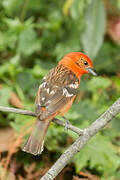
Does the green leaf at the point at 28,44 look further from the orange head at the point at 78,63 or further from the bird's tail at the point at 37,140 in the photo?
the bird's tail at the point at 37,140

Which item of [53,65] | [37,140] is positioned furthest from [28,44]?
[37,140]

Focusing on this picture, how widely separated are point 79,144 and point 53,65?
3252 millimetres

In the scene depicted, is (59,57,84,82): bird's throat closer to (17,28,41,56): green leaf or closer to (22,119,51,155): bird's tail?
(22,119,51,155): bird's tail

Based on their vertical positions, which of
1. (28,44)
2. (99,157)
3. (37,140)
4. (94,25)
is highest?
(94,25)

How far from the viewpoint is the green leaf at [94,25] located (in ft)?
19.4

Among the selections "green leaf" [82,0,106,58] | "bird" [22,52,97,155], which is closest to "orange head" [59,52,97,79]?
"bird" [22,52,97,155]

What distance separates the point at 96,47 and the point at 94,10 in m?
0.64

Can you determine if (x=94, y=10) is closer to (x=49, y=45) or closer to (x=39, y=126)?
(x=49, y=45)

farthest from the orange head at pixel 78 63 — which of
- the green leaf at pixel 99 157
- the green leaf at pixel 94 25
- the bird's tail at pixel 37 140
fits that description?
the green leaf at pixel 94 25

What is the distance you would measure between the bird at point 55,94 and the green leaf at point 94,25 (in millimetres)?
1623

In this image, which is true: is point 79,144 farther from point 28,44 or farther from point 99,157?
point 28,44

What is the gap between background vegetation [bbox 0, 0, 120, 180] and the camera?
14.9ft

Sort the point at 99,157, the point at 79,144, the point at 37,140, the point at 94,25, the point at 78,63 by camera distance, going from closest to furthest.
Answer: the point at 79,144, the point at 37,140, the point at 78,63, the point at 99,157, the point at 94,25

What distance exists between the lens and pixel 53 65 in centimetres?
626
